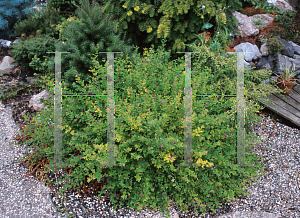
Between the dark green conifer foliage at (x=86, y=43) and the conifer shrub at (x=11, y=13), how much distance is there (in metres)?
3.09

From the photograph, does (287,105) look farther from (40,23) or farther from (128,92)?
(40,23)

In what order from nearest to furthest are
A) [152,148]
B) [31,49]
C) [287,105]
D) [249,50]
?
[152,148]
[287,105]
[31,49]
[249,50]

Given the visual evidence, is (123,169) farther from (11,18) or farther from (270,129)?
(11,18)

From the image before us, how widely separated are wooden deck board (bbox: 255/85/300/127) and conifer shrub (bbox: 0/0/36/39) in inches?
236

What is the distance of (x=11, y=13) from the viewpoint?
221 inches

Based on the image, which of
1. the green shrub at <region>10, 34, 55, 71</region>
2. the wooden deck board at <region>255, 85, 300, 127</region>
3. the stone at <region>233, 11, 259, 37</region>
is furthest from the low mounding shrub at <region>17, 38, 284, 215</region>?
the stone at <region>233, 11, 259, 37</region>

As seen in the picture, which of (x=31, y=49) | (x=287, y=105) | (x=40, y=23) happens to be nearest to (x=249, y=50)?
(x=287, y=105)

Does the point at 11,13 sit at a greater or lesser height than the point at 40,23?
greater

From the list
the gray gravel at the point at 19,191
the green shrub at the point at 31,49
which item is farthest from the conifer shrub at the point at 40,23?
the gray gravel at the point at 19,191

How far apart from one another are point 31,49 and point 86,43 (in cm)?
169

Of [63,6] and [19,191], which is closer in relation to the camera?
[19,191]

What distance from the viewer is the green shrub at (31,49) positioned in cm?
449

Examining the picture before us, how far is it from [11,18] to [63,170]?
4.90 m

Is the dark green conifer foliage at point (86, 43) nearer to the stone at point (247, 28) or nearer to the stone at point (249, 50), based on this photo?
the stone at point (249, 50)
